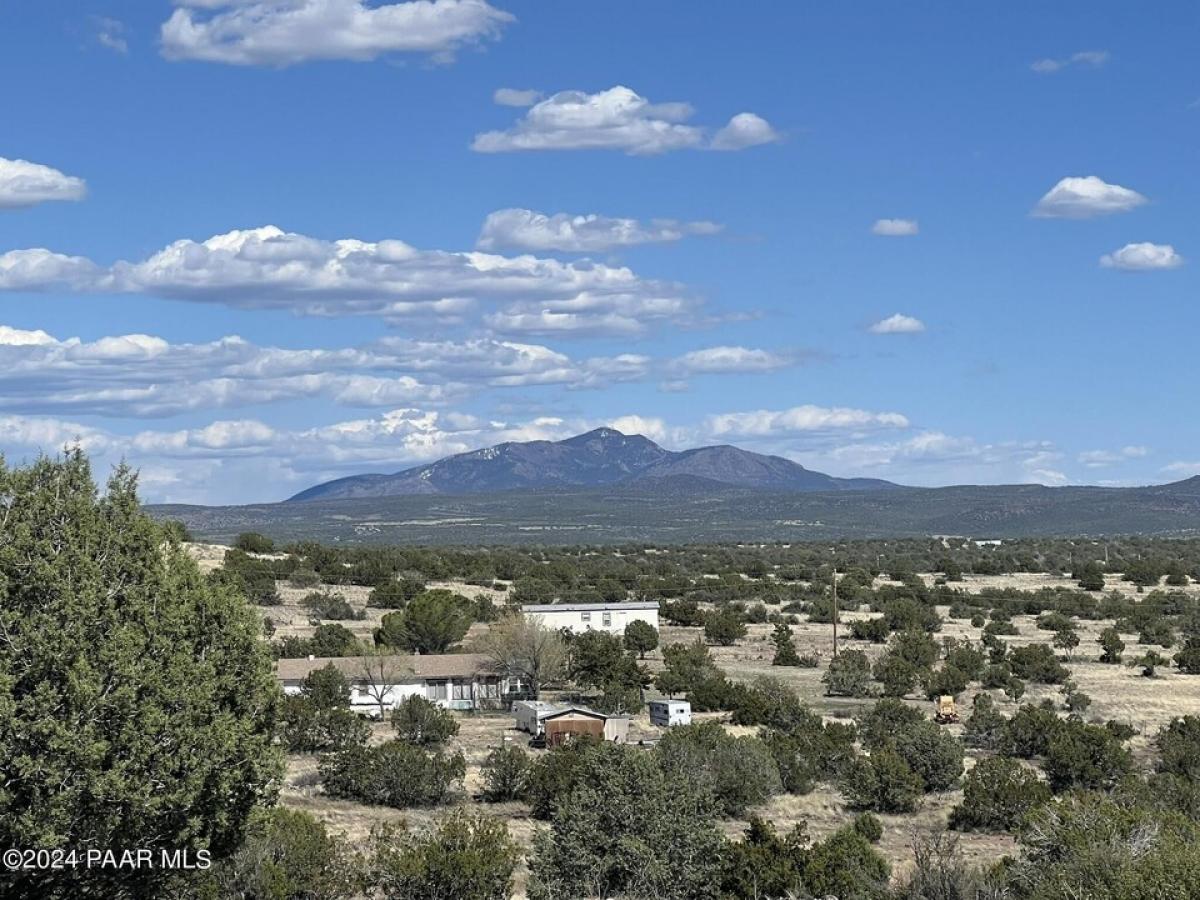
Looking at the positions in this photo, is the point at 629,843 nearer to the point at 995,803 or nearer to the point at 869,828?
the point at 869,828

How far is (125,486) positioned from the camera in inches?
792

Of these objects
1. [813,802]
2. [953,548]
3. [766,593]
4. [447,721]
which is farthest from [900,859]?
[953,548]

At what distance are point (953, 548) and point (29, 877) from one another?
142077 mm

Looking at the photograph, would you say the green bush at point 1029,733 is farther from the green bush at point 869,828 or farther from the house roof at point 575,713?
the house roof at point 575,713

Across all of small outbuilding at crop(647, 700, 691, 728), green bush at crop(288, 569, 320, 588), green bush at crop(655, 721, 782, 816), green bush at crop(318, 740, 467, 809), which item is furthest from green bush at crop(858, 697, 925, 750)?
green bush at crop(288, 569, 320, 588)

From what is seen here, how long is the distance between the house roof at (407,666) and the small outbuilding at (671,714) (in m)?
9.99

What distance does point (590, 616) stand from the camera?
70.5 m

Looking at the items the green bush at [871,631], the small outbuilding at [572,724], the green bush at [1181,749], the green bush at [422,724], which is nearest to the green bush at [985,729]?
the green bush at [1181,749]

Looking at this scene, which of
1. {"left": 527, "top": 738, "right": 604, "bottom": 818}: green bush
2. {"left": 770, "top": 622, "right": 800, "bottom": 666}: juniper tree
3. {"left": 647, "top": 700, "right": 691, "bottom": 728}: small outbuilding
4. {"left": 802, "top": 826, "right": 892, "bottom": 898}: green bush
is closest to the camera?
{"left": 802, "top": 826, "right": 892, "bottom": 898}: green bush

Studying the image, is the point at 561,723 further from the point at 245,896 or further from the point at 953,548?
the point at 953,548

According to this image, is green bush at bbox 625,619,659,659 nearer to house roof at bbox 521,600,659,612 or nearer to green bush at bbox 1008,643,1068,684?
house roof at bbox 521,600,659,612

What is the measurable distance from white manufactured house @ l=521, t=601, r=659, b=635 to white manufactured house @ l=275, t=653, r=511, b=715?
12124mm

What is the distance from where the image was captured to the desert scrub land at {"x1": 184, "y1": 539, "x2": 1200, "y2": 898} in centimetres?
2689

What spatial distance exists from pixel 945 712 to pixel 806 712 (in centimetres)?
567
